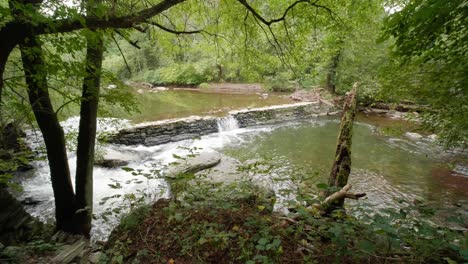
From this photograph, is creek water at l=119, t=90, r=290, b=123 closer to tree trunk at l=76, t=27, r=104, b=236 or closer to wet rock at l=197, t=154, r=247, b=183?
wet rock at l=197, t=154, r=247, b=183

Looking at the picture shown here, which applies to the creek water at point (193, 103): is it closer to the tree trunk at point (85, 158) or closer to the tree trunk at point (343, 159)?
the tree trunk at point (85, 158)

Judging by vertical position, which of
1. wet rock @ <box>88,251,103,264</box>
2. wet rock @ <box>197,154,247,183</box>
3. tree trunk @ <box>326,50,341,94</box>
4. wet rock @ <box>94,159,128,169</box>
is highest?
tree trunk @ <box>326,50,341,94</box>

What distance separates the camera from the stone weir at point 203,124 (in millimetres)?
9008

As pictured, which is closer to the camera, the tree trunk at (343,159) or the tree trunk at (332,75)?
the tree trunk at (343,159)

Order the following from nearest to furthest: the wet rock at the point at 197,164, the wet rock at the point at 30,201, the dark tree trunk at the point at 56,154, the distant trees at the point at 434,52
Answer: the distant trees at the point at 434,52
the dark tree trunk at the point at 56,154
the wet rock at the point at 30,201
the wet rock at the point at 197,164

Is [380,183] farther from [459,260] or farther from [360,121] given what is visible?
[360,121]

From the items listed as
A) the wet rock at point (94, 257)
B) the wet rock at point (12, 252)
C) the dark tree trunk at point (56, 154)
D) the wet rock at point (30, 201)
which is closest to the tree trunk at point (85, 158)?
the dark tree trunk at point (56, 154)

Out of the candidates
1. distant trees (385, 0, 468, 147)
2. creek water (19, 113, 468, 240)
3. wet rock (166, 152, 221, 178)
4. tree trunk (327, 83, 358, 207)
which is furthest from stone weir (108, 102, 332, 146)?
distant trees (385, 0, 468, 147)

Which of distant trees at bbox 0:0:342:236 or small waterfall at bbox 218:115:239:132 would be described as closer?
distant trees at bbox 0:0:342:236

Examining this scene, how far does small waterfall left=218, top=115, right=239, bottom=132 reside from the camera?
1117cm

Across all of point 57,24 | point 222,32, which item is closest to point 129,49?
point 222,32

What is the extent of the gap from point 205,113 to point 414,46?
11.3m

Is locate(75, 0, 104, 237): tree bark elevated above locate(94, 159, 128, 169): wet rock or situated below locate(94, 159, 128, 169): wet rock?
above

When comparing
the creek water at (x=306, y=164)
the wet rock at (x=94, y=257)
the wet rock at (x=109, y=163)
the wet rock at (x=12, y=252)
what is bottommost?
the creek water at (x=306, y=164)
